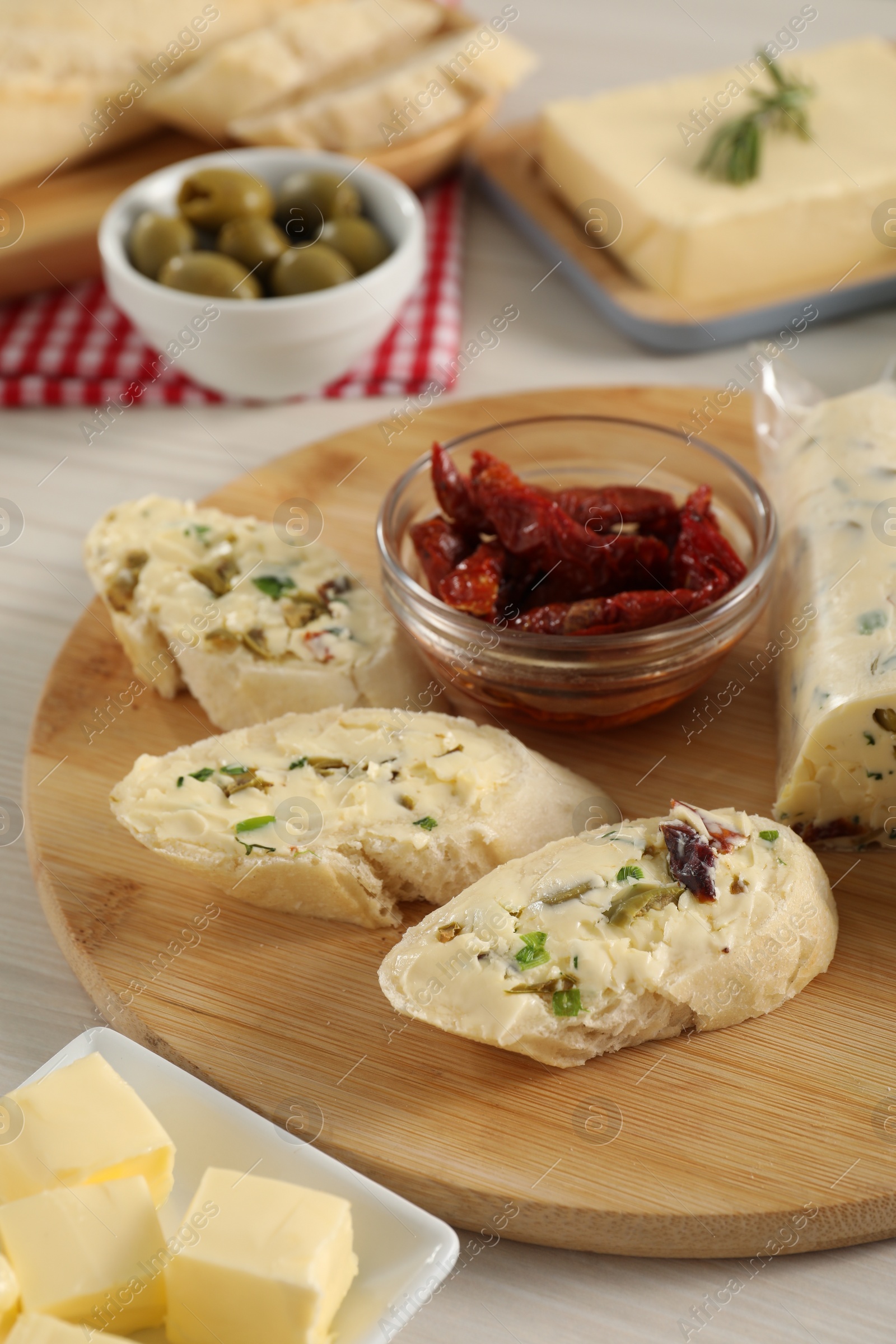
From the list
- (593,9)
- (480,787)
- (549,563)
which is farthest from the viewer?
(593,9)

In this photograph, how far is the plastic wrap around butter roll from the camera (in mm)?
2346

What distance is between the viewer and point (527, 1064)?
2113mm

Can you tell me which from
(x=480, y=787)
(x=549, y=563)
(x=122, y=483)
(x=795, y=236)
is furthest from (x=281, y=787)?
(x=795, y=236)

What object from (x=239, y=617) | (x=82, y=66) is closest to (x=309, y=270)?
(x=82, y=66)

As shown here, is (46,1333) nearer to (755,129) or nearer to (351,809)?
(351,809)

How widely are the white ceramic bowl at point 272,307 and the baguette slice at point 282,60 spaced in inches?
11.9

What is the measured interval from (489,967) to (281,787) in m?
0.57

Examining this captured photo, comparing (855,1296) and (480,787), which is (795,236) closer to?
(480,787)

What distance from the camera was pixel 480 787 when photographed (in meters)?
2.32

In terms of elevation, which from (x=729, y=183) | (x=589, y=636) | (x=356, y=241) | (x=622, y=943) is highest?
(x=356, y=241)

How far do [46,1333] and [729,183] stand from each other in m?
3.53

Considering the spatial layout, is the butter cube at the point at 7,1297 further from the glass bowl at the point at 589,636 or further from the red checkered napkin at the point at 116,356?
the red checkered napkin at the point at 116,356

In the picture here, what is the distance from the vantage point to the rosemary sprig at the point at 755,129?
385 centimetres

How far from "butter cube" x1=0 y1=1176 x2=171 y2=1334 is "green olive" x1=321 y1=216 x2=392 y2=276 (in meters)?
2.73
